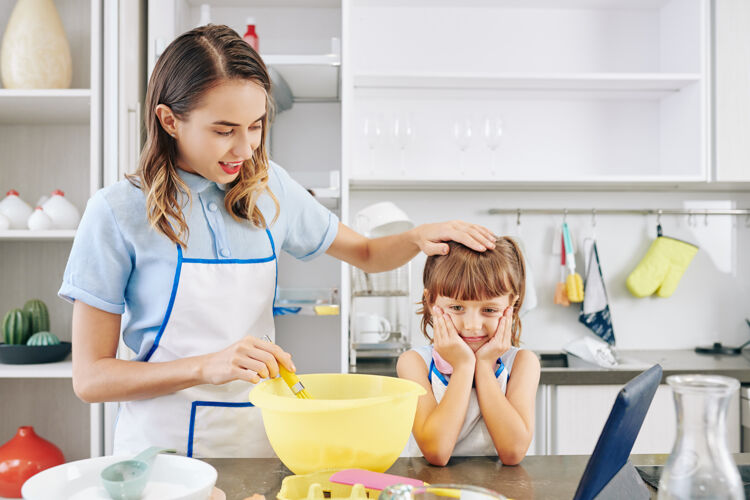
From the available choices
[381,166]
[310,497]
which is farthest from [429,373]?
[381,166]

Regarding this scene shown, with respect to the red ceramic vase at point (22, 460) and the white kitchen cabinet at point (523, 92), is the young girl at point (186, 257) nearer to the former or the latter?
the red ceramic vase at point (22, 460)

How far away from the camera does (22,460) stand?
188cm

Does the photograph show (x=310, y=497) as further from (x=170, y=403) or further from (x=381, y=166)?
(x=381, y=166)

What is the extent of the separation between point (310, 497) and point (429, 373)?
0.61m

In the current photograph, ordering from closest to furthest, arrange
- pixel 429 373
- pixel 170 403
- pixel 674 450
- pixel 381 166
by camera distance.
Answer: pixel 674 450, pixel 170 403, pixel 429 373, pixel 381 166

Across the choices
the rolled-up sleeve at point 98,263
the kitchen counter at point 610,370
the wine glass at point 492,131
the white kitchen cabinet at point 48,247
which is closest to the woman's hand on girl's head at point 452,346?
the rolled-up sleeve at point 98,263

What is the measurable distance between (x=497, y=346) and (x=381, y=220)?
40.0 inches

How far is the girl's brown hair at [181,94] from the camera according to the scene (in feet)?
3.38

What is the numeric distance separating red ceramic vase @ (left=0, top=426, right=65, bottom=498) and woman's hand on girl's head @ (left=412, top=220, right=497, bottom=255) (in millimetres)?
1403

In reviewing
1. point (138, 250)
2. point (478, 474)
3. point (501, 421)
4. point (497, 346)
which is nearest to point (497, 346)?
point (497, 346)

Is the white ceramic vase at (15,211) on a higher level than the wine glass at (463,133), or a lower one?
lower

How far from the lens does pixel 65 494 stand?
0.69 meters

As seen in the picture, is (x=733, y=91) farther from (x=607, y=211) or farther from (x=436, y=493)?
(x=436, y=493)

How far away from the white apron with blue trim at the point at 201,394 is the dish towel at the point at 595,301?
1.60 m
